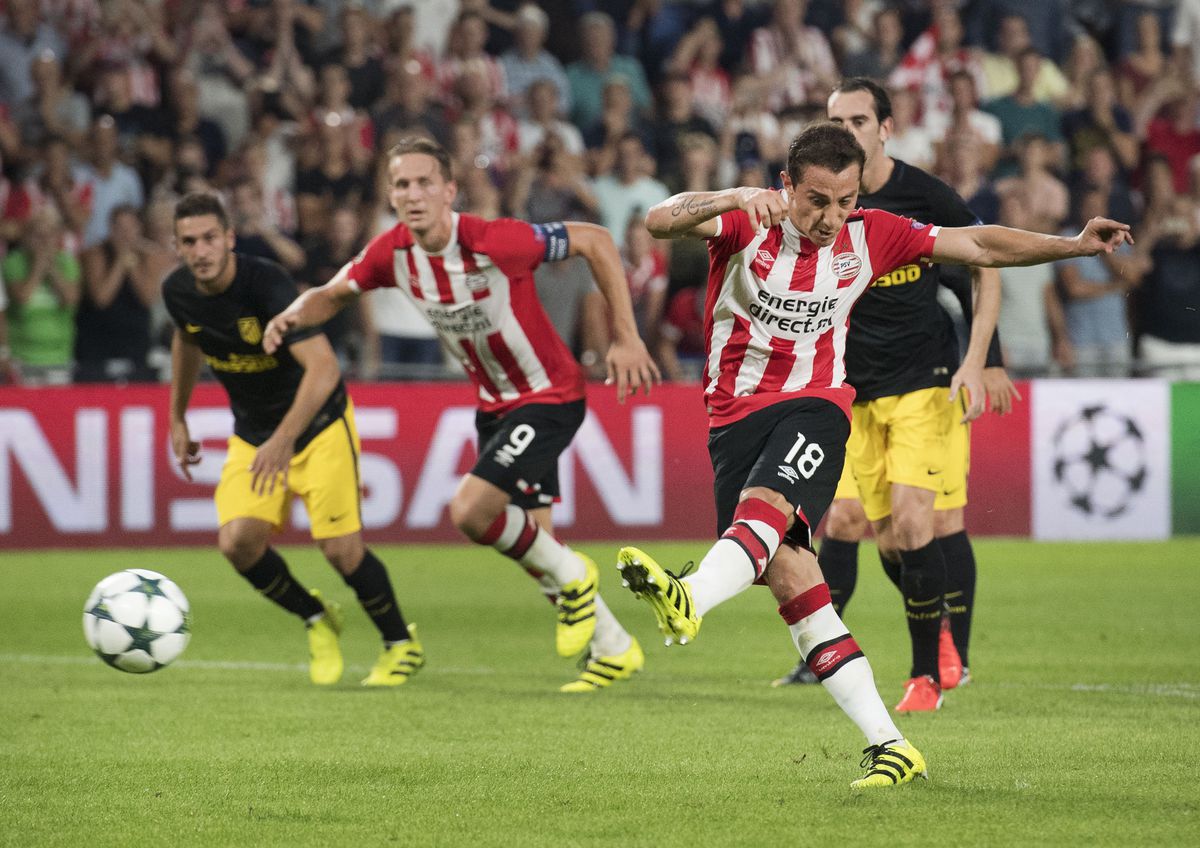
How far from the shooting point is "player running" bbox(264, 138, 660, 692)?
310 inches

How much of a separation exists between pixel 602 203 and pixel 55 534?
536 cm

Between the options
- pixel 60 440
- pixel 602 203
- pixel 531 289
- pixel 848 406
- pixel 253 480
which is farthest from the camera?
pixel 602 203

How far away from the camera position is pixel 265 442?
826 centimetres

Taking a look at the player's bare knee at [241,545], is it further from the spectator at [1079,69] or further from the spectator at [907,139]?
the spectator at [1079,69]

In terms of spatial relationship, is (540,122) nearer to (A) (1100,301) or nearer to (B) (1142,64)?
(A) (1100,301)

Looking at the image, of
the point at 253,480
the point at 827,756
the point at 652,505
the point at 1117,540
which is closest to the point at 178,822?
the point at 827,756

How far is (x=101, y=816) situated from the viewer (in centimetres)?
515

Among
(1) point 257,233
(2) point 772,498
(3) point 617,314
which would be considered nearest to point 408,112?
(1) point 257,233

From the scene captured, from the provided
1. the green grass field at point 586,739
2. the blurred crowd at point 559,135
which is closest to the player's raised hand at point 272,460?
the green grass field at point 586,739

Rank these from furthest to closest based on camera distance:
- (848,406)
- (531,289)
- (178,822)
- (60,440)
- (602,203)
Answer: (602,203) < (60,440) < (531,289) < (848,406) < (178,822)

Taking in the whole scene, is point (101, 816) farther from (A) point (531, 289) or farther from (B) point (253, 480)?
(A) point (531, 289)

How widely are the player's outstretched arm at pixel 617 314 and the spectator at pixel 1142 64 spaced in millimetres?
11086

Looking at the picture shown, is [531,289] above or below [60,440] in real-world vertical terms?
above

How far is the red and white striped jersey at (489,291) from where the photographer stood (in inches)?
315
